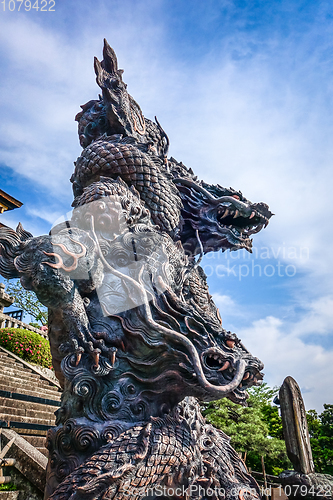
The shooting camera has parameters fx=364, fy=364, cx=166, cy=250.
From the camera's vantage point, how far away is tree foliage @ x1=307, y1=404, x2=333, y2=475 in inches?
387

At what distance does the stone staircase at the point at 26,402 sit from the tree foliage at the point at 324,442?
7.10 meters

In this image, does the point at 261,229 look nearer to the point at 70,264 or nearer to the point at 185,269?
the point at 185,269

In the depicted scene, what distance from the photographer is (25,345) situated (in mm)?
10547

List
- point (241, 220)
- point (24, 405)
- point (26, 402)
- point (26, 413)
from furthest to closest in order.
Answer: point (26, 402)
point (24, 405)
point (26, 413)
point (241, 220)

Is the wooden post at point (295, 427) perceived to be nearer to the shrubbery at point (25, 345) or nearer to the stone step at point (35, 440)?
the stone step at point (35, 440)

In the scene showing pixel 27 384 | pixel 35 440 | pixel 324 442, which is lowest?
pixel 324 442

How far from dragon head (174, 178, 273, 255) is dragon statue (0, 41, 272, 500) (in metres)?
1.02

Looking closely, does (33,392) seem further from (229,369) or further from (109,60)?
(109,60)

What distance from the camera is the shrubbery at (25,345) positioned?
412 inches

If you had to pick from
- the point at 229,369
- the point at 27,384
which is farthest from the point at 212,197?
the point at 27,384

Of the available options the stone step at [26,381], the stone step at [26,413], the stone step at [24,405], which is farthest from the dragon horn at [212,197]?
the stone step at [26,381]

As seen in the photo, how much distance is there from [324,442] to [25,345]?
8.93 m

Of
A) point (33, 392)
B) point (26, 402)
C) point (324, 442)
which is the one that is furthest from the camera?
point (324, 442)

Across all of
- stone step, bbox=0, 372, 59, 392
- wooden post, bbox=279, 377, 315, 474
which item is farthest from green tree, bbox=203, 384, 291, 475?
wooden post, bbox=279, 377, 315, 474
